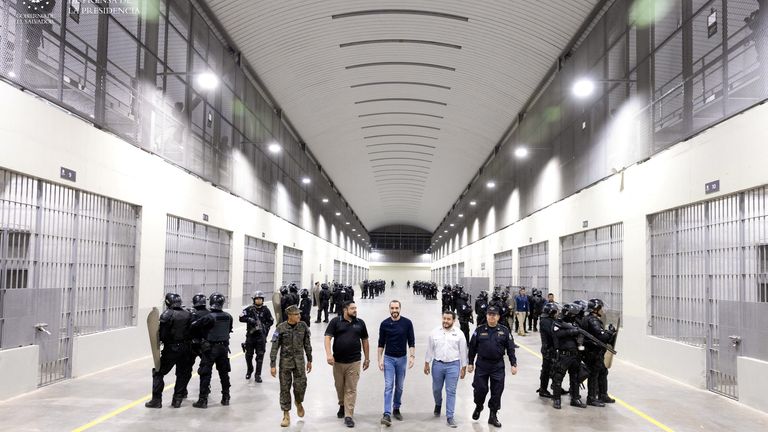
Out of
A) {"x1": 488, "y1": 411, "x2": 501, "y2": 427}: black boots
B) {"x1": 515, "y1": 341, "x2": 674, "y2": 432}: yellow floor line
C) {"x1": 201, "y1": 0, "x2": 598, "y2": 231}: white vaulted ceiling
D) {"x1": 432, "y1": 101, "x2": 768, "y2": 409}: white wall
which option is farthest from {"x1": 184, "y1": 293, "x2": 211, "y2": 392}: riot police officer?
{"x1": 201, "y1": 0, "x2": 598, "y2": 231}: white vaulted ceiling

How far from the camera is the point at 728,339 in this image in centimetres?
957

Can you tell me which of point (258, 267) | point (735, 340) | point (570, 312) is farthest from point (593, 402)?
point (258, 267)

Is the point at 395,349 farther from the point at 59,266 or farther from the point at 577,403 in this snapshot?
the point at 59,266

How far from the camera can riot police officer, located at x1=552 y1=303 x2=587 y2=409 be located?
28.9ft

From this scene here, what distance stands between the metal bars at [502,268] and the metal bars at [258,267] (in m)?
11.1

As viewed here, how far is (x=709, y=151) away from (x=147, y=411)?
986cm

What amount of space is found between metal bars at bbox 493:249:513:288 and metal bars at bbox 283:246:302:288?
10.7 m

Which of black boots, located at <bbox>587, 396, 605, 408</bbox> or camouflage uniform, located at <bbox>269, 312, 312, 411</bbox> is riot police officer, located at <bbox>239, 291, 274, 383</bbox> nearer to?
camouflage uniform, located at <bbox>269, 312, 312, 411</bbox>

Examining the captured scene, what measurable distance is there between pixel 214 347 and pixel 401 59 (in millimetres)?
15721

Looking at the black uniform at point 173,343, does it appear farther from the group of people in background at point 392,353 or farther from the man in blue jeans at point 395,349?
the man in blue jeans at point 395,349

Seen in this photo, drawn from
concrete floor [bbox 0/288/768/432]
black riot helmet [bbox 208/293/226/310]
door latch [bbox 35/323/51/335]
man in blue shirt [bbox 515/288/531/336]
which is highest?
black riot helmet [bbox 208/293/226/310]

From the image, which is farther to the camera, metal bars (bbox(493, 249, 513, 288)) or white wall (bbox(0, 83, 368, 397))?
metal bars (bbox(493, 249, 513, 288))

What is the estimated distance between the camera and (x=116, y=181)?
39.0 feet

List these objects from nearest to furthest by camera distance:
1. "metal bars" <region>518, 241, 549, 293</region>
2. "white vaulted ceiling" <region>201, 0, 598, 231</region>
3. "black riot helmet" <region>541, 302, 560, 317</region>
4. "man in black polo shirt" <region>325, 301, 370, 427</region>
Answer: "man in black polo shirt" <region>325, 301, 370, 427</region>
"black riot helmet" <region>541, 302, 560, 317</region>
"white vaulted ceiling" <region>201, 0, 598, 231</region>
"metal bars" <region>518, 241, 549, 293</region>
